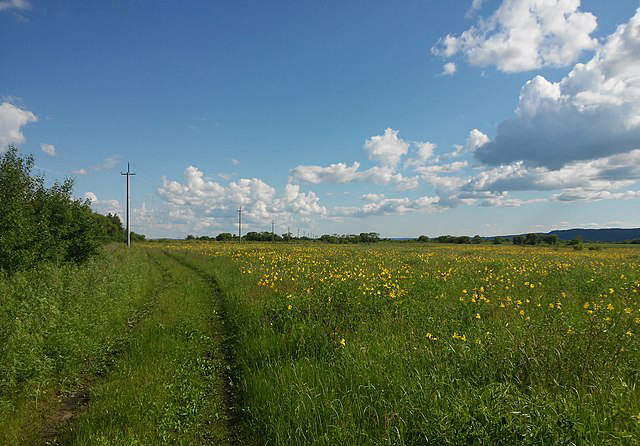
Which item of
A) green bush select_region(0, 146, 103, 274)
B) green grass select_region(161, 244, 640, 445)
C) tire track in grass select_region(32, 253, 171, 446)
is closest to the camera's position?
green grass select_region(161, 244, 640, 445)

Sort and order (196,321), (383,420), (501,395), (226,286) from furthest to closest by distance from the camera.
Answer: (226,286) < (196,321) < (383,420) < (501,395)

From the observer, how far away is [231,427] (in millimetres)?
4902

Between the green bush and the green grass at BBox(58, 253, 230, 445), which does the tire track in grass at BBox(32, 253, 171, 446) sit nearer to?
the green grass at BBox(58, 253, 230, 445)

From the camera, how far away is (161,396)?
541cm

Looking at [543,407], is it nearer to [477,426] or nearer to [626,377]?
[477,426]

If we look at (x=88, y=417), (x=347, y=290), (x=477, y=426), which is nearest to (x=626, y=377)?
(x=477, y=426)

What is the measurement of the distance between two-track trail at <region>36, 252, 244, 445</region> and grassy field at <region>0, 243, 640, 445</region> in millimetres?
28

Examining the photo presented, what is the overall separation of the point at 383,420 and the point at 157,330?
21.9ft

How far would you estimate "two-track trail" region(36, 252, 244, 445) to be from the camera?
461 centimetres

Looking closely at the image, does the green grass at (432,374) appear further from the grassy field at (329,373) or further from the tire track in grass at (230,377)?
the tire track in grass at (230,377)

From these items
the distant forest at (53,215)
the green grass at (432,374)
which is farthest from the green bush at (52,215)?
the green grass at (432,374)

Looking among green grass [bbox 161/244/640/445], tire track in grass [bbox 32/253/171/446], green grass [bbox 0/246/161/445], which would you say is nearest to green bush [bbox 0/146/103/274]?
green grass [bbox 0/246/161/445]

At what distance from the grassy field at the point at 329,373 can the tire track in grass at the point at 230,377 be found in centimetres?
3

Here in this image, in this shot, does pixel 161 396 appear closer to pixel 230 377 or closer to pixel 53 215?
pixel 230 377
